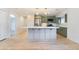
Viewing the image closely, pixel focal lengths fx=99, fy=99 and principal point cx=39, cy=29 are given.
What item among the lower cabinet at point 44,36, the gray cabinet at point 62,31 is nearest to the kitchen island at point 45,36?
the lower cabinet at point 44,36

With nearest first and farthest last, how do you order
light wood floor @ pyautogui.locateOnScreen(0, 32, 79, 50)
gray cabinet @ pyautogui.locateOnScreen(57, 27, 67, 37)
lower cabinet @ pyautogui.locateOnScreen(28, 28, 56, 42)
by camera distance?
light wood floor @ pyautogui.locateOnScreen(0, 32, 79, 50)
gray cabinet @ pyautogui.locateOnScreen(57, 27, 67, 37)
lower cabinet @ pyautogui.locateOnScreen(28, 28, 56, 42)

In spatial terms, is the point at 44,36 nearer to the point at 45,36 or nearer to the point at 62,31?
the point at 45,36

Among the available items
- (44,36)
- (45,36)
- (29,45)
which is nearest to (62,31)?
(44,36)

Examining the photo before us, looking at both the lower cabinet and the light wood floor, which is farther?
the lower cabinet

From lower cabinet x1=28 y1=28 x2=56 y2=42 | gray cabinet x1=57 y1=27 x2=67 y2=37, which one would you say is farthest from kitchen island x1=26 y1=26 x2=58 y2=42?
gray cabinet x1=57 y1=27 x2=67 y2=37

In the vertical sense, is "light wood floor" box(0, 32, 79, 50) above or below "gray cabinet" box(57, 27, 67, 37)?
below

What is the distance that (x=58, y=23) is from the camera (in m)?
2.66

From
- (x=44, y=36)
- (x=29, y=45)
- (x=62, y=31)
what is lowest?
(x=29, y=45)

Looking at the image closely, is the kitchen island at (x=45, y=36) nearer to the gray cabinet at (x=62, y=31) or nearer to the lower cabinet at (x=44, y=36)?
the lower cabinet at (x=44, y=36)

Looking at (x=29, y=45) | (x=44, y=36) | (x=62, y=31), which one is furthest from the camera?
(x=44, y=36)

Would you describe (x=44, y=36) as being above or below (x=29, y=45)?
above

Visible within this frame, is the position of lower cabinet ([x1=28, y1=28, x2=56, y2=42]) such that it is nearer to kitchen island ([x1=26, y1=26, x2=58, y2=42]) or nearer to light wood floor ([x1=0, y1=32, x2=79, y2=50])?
kitchen island ([x1=26, y1=26, x2=58, y2=42])
